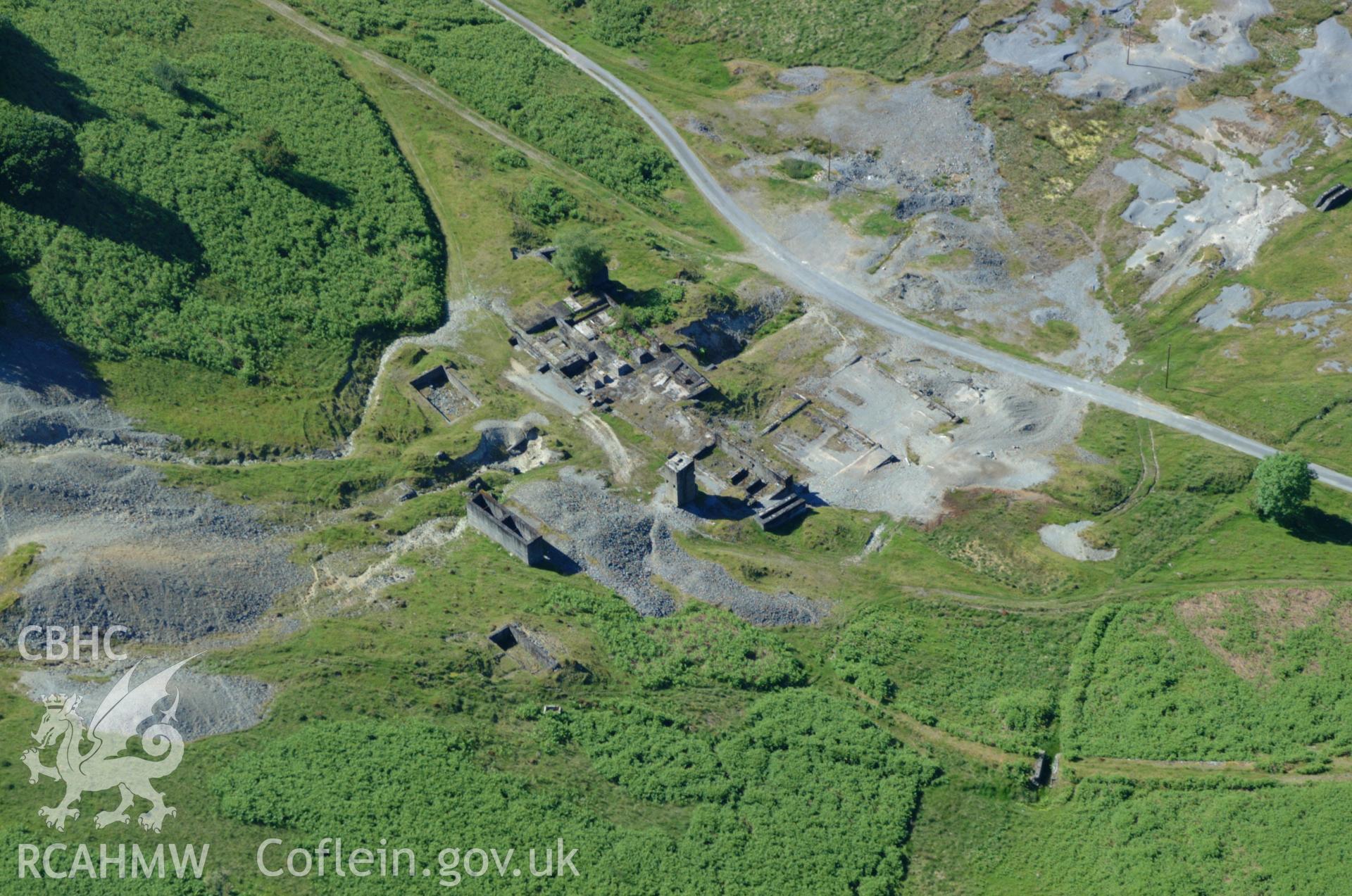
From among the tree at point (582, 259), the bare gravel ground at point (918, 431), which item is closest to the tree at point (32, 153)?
the tree at point (582, 259)

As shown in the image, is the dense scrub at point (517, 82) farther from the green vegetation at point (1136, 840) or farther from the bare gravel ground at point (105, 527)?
the green vegetation at point (1136, 840)

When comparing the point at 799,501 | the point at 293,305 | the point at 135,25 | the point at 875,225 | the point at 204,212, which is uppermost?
the point at 135,25

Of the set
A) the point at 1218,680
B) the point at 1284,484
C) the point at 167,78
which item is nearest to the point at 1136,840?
the point at 1218,680

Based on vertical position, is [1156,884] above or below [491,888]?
below

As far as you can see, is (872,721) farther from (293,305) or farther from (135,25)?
(135,25)

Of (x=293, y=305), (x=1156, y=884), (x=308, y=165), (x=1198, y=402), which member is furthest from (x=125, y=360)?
(x=1198, y=402)

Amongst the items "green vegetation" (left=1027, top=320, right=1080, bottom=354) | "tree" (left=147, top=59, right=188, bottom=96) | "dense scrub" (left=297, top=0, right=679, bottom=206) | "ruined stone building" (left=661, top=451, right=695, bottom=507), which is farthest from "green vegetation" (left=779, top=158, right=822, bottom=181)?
"tree" (left=147, top=59, right=188, bottom=96)

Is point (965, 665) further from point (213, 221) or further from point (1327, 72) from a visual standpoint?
point (1327, 72)
